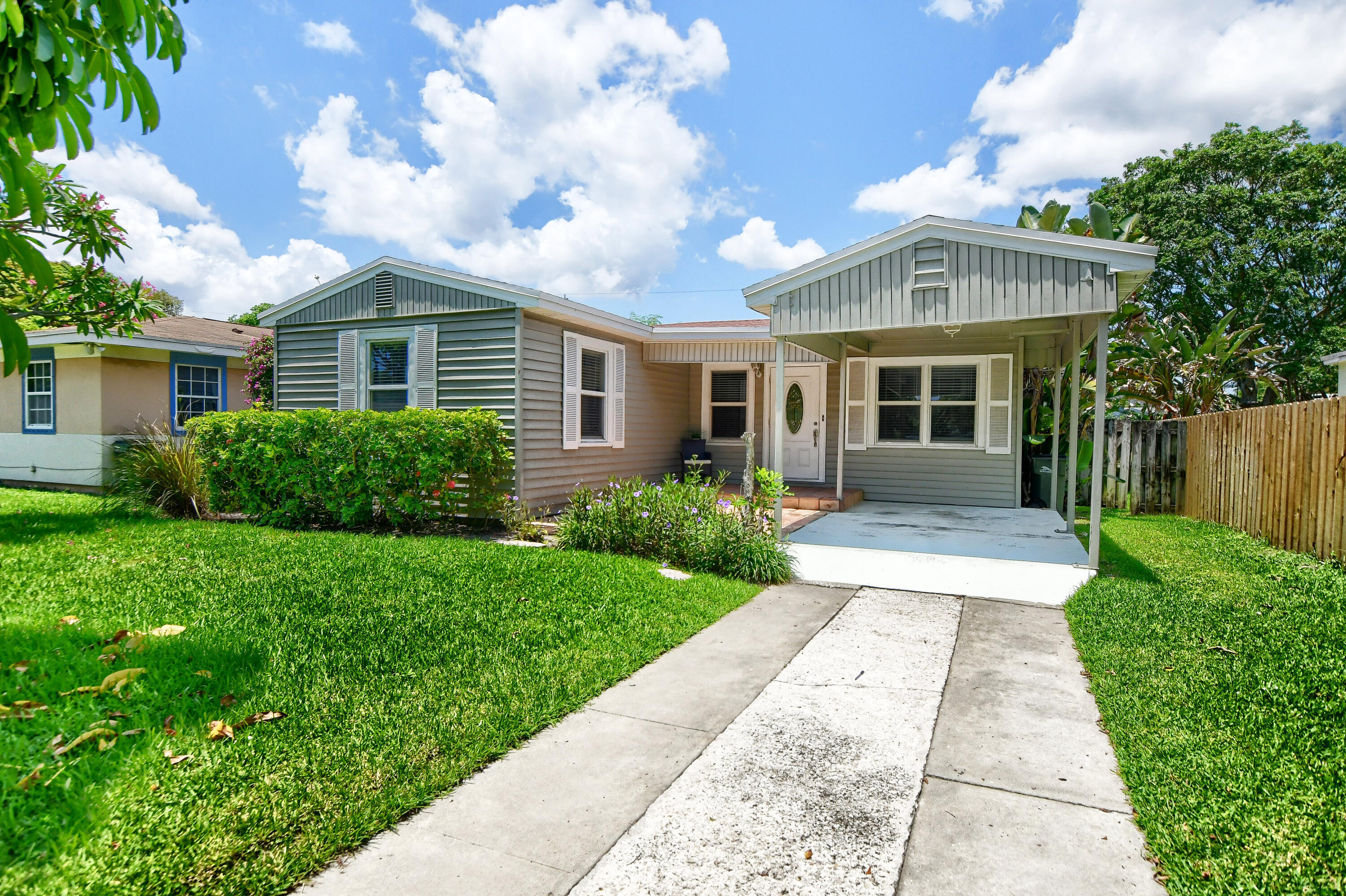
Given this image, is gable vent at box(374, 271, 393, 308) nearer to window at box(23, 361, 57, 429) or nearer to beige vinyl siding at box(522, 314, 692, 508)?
beige vinyl siding at box(522, 314, 692, 508)

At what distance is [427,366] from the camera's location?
31.9ft

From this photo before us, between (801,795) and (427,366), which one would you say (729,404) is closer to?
(427,366)

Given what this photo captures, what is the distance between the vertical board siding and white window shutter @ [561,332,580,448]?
47.9 inches

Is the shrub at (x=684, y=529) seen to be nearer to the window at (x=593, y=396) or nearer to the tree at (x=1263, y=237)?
the window at (x=593, y=396)

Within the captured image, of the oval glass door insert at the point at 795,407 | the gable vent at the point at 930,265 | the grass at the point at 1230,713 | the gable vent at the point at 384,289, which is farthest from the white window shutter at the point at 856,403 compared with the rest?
the gable vent at the point at 384,289

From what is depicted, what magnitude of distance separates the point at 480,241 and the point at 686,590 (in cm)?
3787

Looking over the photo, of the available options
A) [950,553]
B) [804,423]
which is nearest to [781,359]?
[950,553]

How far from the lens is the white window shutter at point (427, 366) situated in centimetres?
968

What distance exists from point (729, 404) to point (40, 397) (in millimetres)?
12782

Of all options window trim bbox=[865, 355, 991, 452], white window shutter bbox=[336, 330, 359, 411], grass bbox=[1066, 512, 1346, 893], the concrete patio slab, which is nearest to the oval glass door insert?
window trim bbox=[865, 355, 991, 452]

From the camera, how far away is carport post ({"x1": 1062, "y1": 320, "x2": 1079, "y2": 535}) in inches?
349

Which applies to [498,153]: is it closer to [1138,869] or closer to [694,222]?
[694,222]

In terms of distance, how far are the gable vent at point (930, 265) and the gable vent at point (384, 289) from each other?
687cm

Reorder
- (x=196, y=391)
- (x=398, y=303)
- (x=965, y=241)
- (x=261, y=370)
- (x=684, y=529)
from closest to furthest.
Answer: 1. (x=684, y=529)
2. (x=965, y=241)
3. (x=398, y=303)
4. (x=261, y=370)
5. (x=196, y=391)
